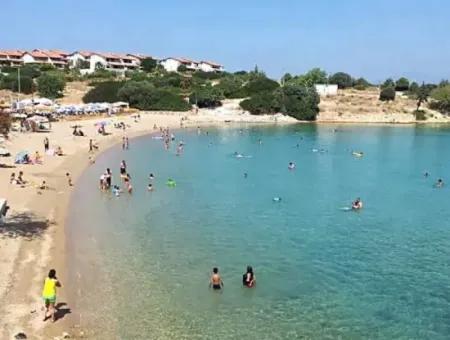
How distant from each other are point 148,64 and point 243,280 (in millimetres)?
139303

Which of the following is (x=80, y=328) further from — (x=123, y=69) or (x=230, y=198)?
(x=123, y=69)

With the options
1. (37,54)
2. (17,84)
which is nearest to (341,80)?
(17,84)

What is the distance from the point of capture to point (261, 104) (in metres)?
105

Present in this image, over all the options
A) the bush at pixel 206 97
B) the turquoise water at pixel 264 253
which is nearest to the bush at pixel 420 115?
the bush at pixel 206 97

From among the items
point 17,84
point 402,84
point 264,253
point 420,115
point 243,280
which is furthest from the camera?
point 402,84

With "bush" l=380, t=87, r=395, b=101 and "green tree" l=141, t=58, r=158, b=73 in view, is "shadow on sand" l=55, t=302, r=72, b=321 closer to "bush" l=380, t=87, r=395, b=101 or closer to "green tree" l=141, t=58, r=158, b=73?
"bush" l=380, t=87, r=395, b=101

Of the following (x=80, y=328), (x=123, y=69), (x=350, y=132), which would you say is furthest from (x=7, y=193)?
(x=123, y=69)

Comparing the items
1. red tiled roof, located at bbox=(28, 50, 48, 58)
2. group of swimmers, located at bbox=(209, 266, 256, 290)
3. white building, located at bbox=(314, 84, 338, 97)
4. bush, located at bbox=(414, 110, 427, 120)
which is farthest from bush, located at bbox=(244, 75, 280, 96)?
group of swimmers, located at bbox=(209, 266, 256, 290)

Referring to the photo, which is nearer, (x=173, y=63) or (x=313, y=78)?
(x=313, y=78)

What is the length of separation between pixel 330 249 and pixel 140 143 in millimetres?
43073

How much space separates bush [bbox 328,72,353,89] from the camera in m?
135

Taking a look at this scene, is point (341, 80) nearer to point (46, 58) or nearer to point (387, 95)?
point (387, 95)

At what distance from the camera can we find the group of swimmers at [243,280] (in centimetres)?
1909

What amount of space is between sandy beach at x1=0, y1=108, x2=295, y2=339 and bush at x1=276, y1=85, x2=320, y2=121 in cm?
5255
